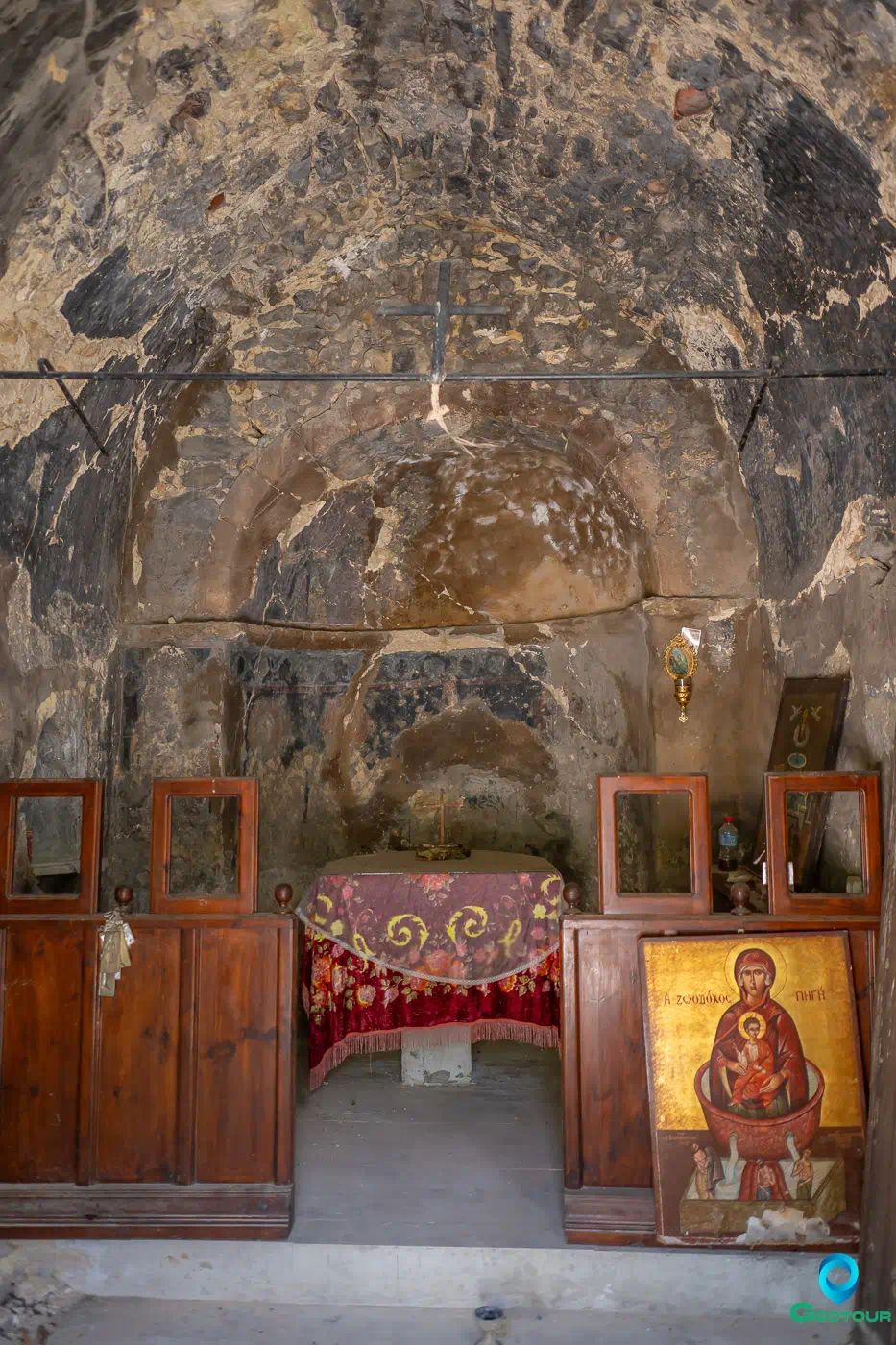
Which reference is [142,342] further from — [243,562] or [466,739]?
[466,739]

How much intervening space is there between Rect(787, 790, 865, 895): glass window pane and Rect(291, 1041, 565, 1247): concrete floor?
5.14ft

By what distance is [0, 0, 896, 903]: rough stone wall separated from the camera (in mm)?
3691

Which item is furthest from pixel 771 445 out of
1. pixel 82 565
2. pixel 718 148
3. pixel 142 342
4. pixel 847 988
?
pixel 82 565

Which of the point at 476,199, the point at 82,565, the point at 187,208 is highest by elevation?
the point at 476,199

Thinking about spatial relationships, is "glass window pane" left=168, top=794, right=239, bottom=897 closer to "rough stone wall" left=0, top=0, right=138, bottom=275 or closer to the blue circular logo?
"rough stone wall" left=0, top=0, right=138, bottom=275

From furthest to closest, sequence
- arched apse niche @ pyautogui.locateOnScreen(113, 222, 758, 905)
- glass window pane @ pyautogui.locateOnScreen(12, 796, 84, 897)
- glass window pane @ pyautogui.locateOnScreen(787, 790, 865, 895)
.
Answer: arched apse niche @ pyautogui.locateOnScreen(113, 222, 758, 905), glass window pane @ pyautogui.locateOnScreen(12, 796, 84, 897), glass window pane @ pyautogui.locateOnScreen(787, 790, 865, 895)

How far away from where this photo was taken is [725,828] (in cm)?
491

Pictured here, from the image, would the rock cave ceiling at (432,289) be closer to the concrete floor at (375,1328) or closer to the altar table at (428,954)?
the altar table at (428,954)

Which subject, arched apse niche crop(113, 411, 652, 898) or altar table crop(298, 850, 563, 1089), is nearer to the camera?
altar table crop(298, 850, 563, 1089)

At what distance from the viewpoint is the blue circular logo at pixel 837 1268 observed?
3.36 meters

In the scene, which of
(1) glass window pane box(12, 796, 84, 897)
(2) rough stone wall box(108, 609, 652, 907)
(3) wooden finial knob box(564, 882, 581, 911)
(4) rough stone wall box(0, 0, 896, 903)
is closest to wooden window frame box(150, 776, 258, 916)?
(1) glass window pane box(12, 796, 84, 897)

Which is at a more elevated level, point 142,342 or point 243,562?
point 142,342

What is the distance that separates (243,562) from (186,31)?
9.18 ft

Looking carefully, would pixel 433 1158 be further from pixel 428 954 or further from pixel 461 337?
pixel 461 337
